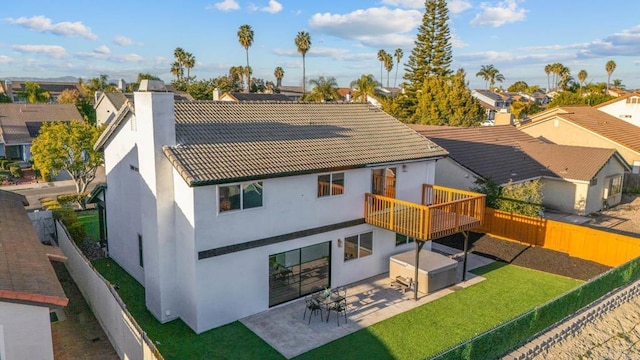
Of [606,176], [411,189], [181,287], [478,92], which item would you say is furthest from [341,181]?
[478,92]

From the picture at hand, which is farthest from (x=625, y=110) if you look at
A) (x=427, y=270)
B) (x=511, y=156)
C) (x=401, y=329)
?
(x=401, y=329)

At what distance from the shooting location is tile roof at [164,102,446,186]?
14250mm

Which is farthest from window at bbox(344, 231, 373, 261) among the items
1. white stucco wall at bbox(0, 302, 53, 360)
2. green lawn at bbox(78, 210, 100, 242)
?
green lawn at bbox(78, 210, 100, 242)

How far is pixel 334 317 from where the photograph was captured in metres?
15.1

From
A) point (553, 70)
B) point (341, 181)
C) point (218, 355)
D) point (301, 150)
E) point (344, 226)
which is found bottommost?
point (218, 355)

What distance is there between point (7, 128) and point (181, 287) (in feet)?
142

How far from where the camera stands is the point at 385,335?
13938 mm

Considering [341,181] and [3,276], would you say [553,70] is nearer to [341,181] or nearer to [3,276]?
[341,181]

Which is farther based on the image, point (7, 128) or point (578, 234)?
point (7, 128)

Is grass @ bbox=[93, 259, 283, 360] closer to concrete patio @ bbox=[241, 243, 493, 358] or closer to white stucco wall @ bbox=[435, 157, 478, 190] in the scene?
concrete patio @ bbox=[241, 243, 493, 358]

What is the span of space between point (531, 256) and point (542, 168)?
11.3 m

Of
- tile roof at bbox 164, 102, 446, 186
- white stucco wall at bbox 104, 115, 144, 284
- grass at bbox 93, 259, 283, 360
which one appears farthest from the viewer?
white stucco wall at bbox 104, 115, 144, 284

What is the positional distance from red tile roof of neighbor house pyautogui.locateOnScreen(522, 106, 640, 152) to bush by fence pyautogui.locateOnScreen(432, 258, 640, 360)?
2373cm

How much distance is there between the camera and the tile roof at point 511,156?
92.0ft
